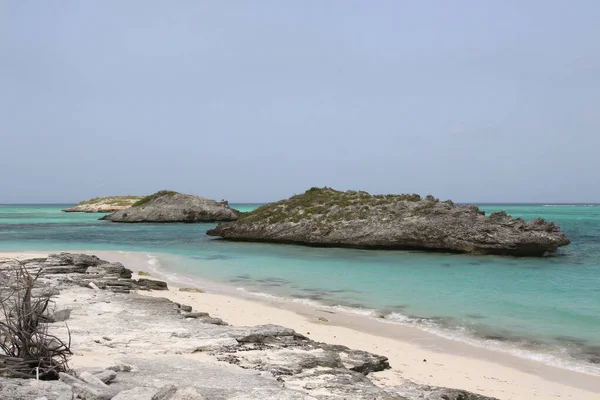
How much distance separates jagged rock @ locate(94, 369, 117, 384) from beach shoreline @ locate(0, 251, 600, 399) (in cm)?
383

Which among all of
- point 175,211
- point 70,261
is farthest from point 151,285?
point 175,211

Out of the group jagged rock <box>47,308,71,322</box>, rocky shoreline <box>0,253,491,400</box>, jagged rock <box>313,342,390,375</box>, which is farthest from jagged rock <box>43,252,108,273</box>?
jagged rock <box>313,342,390,375</box>

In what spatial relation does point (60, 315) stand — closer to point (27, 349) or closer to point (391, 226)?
point (27, 349)

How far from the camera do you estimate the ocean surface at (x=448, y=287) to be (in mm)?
10865

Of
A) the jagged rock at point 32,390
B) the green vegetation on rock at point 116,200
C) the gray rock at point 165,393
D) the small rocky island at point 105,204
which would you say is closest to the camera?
the jagged rock at point 32,390

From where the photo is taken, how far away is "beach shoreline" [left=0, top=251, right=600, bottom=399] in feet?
24.6

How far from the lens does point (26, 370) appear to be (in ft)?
17.5

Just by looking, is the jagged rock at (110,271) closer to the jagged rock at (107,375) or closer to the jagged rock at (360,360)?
the jagged rock at (360,360)

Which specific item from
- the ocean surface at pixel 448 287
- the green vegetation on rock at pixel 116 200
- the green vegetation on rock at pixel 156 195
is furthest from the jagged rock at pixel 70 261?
the green vegetation on rock at pixel 116 200

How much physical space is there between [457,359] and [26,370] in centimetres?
735

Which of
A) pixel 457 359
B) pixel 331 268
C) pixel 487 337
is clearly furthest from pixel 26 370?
pixel 331 268

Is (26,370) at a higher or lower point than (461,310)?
higher

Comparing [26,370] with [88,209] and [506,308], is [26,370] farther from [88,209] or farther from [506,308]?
[88,209]

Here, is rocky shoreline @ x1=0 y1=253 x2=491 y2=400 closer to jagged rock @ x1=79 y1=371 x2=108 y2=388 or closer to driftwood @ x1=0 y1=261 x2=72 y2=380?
jagged rock @ x1=79 y1=371 x2=108 y2=388
